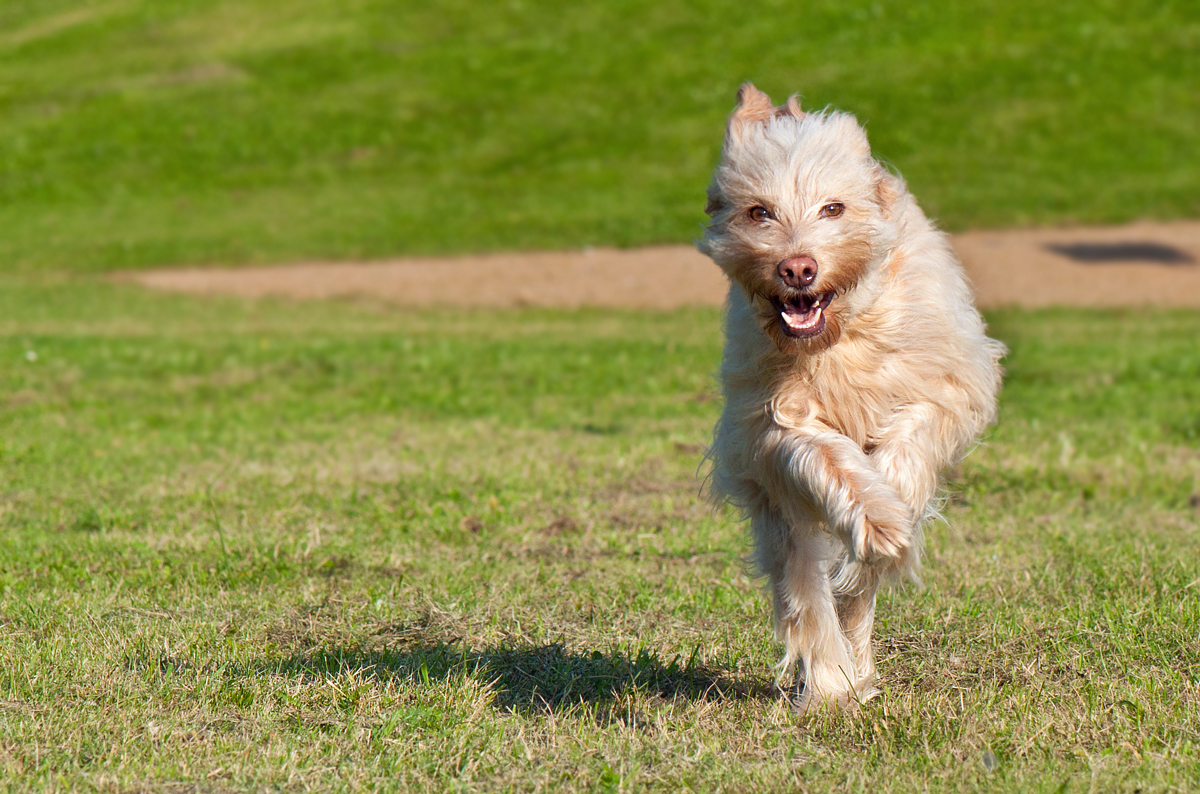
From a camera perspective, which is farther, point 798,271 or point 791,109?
point 791,109

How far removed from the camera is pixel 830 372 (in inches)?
172

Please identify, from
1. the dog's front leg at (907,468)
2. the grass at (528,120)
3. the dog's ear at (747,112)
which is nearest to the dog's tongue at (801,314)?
the dog's front leg at (907,468)

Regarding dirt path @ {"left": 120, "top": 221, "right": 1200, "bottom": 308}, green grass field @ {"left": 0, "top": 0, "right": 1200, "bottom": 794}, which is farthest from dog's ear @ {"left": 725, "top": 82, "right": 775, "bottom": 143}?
dirt path @ {"left": 120, "top": 221, "right": 1200, "bottom": 308}

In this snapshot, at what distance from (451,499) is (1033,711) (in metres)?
4.42

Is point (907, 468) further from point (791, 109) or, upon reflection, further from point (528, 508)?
point (528, 508)

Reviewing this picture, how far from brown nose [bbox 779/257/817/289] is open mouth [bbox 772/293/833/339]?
7cm

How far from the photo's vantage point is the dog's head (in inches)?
164

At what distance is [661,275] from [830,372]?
16.1 meters

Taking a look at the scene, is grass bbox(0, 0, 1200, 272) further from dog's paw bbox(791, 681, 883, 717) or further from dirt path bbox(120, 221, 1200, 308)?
dog's paw bbox(791, 681, 883, 717)

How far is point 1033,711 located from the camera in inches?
167

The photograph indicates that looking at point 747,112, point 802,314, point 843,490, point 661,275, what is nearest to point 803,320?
point 802,314

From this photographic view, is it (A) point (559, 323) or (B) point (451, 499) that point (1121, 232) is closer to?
(A) point (559, 323)

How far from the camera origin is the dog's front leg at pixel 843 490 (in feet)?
12.6

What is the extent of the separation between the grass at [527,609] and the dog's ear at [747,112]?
2005 millimetres
